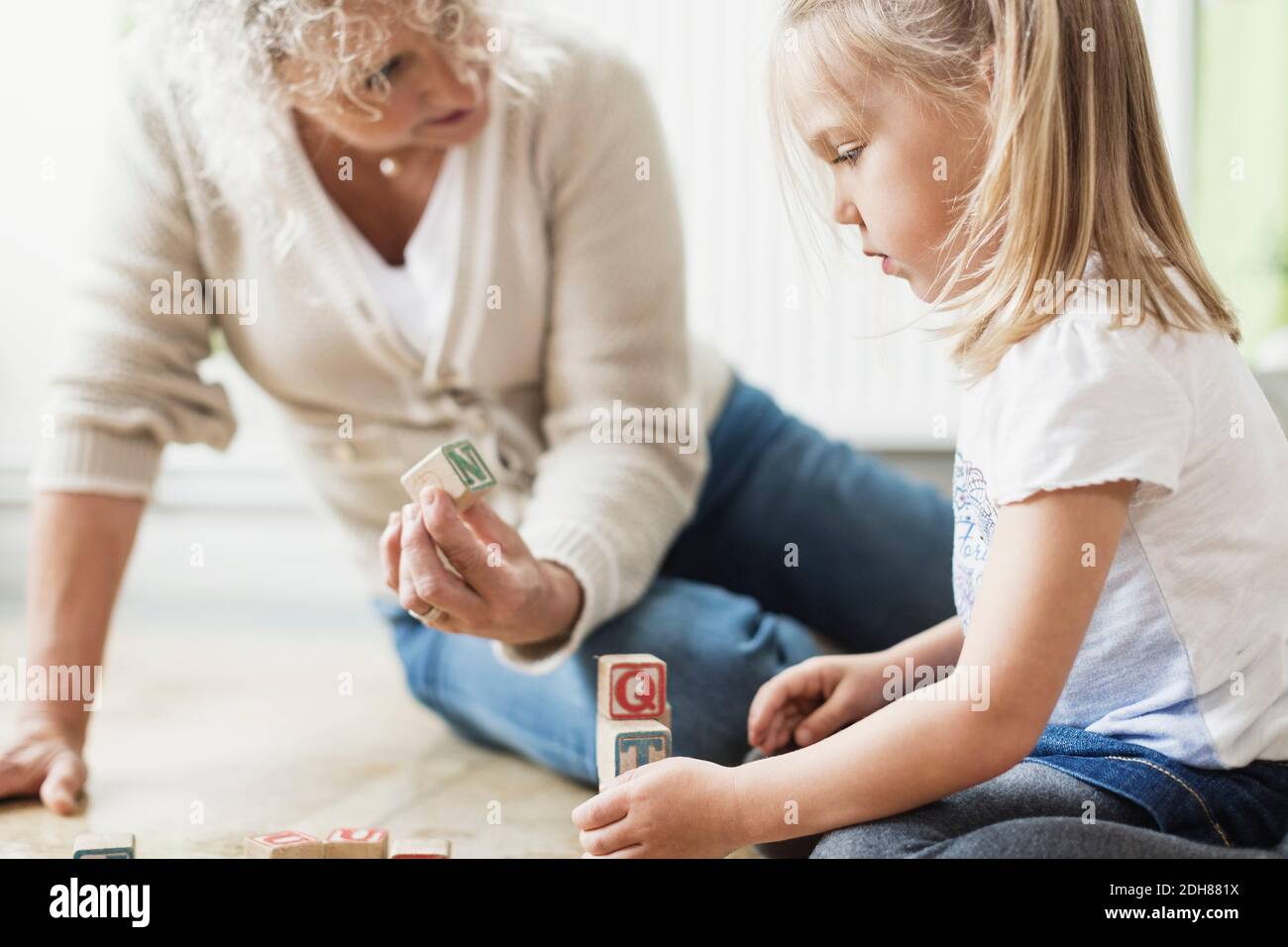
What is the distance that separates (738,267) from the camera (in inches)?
72.7

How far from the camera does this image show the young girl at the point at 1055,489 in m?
0.60

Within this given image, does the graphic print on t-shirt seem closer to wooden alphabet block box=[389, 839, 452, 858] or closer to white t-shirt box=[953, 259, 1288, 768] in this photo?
white t-shirt box=[953, 259, 1288, 768]

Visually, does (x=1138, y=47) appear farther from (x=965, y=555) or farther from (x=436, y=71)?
(x=436, y=71)

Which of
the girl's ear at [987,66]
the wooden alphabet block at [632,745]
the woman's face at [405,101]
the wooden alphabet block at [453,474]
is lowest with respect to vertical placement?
the wooden alphabet block at [632,745]

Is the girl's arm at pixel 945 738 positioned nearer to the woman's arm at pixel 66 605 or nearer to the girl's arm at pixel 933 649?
the girl's arm at pixel 933 649

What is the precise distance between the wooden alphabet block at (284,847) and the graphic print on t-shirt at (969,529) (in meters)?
0.42

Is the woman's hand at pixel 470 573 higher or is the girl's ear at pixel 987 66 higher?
the girl's ear at pixel 987 66

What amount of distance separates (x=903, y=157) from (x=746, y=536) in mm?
607

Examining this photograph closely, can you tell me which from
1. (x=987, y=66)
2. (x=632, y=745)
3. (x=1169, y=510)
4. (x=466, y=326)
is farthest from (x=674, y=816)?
(x=466, y=326)

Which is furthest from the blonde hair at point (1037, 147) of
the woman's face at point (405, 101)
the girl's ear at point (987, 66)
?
the woman's face at point (405, 101)

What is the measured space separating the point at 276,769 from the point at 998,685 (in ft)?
2.42

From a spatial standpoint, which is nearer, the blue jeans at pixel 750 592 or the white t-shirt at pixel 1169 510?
the white t-shirt at pixel 1169 510

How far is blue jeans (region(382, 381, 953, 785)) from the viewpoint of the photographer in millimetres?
1030
